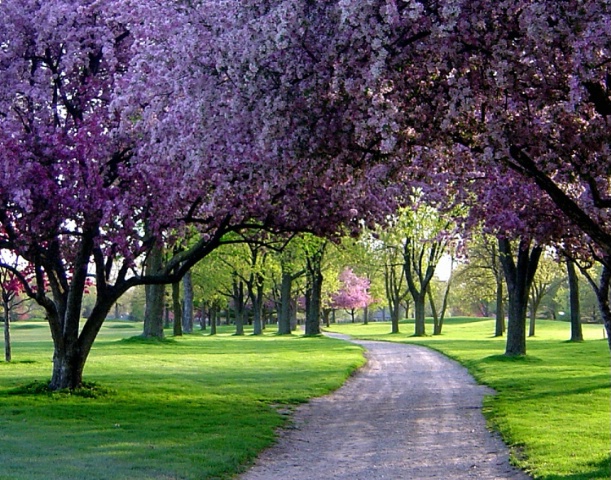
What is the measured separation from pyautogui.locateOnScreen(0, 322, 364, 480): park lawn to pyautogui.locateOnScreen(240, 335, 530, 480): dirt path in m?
0.55

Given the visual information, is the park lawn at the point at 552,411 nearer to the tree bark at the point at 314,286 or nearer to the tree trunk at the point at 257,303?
the tree bark at the point at 314,286

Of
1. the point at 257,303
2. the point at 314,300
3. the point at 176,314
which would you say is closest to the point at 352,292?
the point at 257,303

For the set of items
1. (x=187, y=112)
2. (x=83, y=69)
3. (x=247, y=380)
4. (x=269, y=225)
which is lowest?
(x=247, y=380)

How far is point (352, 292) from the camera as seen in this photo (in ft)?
269

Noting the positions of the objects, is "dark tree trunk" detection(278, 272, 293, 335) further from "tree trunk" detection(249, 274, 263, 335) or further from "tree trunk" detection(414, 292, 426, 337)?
"tree trunk" detection(414, 292, 426, 337)

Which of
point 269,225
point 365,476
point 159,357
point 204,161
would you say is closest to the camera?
point 365,476

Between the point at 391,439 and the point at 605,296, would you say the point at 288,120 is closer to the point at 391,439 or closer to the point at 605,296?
the point at 391,439

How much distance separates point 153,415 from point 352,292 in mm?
67653

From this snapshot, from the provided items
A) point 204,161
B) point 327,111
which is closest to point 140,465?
point 204,161

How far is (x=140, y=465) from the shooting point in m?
10.1

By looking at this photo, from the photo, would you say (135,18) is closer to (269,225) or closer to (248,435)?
(269,225)

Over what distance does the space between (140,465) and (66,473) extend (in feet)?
3.45

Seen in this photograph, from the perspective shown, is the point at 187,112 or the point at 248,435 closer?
the point at 187,112

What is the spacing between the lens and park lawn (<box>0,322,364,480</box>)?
10.1 metres
